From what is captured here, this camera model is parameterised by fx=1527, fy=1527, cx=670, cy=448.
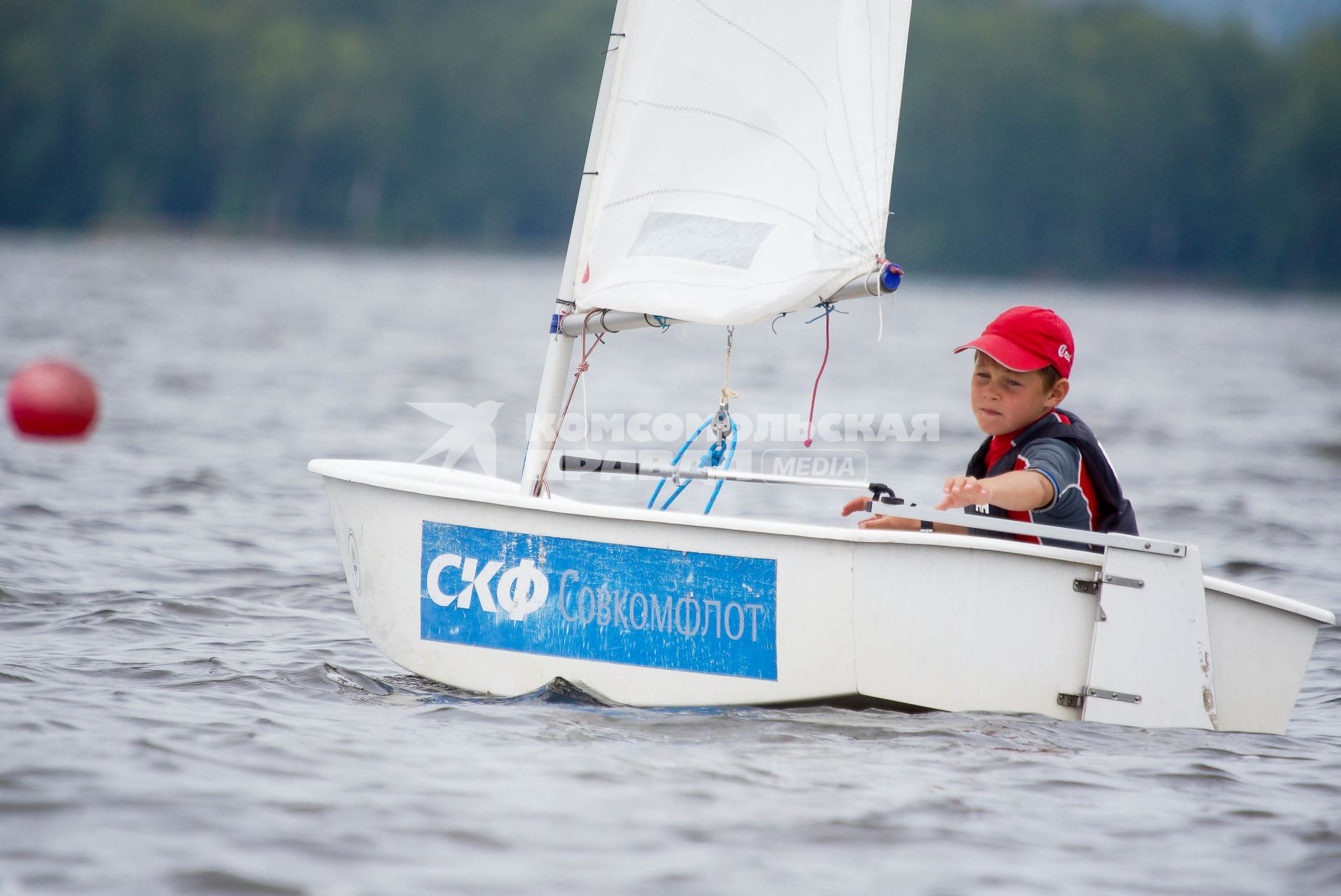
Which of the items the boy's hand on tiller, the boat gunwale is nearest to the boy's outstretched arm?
the boy's hand on tiller

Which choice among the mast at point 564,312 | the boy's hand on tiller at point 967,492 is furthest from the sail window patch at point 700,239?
the boy's hand on tiller at point 967,492

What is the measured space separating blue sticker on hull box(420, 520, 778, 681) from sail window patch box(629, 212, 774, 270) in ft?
3.34

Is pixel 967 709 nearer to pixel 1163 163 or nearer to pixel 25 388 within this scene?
pixel 25 388

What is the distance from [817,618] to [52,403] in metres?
2.65

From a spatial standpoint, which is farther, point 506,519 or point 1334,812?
point 506,519

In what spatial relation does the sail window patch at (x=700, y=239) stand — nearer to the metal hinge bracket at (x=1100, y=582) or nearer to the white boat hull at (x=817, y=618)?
the white boat hull at (x=817, y=618)

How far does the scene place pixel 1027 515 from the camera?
4441 millimetres

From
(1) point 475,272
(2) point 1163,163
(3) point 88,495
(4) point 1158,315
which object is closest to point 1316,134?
(2) point 1163,163

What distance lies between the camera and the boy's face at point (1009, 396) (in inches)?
177

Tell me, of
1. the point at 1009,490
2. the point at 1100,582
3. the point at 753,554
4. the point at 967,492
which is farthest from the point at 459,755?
the point at 1100,582

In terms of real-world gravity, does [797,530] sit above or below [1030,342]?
below

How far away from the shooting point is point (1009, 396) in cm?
452

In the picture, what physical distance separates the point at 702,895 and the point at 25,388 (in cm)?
311

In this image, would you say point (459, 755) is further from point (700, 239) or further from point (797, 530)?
point (700, 239)
